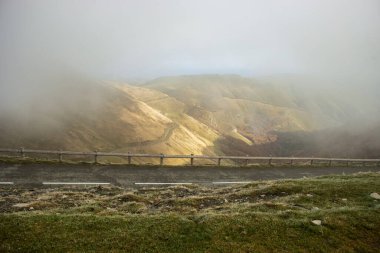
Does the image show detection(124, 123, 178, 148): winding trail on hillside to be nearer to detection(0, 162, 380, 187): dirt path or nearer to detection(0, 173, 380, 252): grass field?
detection(0, 162, 380, 187): dirt path

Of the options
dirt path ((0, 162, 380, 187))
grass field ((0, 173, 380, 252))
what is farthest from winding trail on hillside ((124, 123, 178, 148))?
grass field ((0, 173, 380, 252))

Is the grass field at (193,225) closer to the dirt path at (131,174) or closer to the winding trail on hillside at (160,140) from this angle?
the dirt path at (131,174)

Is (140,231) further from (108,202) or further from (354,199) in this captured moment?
(354,199)

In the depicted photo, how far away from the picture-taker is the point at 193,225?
47.9ft

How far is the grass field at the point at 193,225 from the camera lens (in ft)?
42.7

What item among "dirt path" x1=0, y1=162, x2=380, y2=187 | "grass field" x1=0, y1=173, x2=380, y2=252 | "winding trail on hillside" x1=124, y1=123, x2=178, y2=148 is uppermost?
"grass field" x1=0, y1=173, x2=380, y2=252

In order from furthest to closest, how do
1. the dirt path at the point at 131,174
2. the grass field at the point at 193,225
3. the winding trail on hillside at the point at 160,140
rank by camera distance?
the winding trail on hillside at the point at 160,140, the dirt path at the point at 131,174, the grass field at the point at 193,225

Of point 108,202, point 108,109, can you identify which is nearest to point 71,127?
Answer: point 108,109

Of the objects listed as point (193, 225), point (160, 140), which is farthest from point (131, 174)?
point (160, 140)

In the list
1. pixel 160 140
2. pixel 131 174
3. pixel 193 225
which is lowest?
pixel 160 140

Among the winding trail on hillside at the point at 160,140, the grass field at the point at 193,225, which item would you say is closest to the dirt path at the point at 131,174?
the grass field at the point at 193,225

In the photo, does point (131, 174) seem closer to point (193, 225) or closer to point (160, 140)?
point (193, 225)

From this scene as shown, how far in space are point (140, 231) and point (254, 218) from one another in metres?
4.70

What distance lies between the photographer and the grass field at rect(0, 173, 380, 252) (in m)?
13.0
